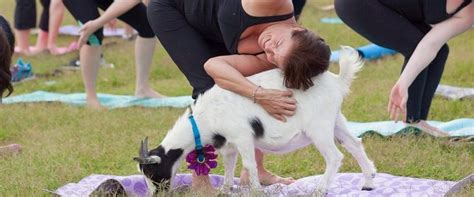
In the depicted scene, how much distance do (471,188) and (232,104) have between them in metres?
1.31

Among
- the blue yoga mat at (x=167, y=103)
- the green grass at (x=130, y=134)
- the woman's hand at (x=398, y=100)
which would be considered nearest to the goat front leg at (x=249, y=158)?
the green grass at (x=130, y=134)

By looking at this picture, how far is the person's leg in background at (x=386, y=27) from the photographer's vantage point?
5.39 m

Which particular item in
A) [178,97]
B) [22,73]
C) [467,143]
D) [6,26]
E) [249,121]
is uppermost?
[249,121]

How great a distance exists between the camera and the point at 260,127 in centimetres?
411

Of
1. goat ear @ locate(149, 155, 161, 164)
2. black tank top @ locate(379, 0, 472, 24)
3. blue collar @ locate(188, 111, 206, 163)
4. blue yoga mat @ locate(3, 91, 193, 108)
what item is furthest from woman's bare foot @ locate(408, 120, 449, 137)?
blue yoga mat @ locate(3, 91, 193, 108)

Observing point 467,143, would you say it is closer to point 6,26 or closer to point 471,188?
point 471,188

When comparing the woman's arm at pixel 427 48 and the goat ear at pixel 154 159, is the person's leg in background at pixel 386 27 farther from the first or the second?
the goat ear at pixel 154 159

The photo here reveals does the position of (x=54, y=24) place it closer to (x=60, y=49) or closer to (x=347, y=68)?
(x=60, y=49)

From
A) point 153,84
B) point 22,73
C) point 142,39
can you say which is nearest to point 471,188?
point 142,39

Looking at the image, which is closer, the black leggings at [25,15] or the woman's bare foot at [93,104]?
the woman's bare foot at [93,104]

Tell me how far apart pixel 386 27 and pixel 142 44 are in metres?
2.95

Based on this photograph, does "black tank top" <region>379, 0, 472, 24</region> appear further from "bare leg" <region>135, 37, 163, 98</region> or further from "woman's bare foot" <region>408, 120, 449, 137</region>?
"bare leg" <region>135, 37, 163, 98</region>

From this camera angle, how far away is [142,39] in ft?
25.0

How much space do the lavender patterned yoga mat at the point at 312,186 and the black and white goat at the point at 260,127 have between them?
221 mm
